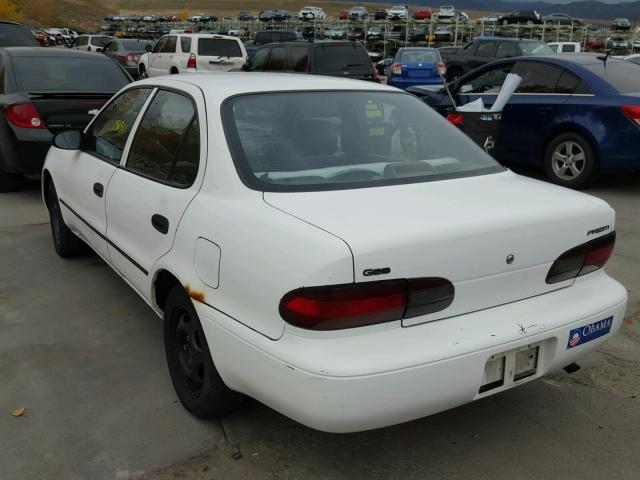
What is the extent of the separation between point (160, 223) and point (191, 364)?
2.22ft

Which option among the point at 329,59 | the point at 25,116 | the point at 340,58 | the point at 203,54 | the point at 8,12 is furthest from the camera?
the point at 8,12

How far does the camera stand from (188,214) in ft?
9.21

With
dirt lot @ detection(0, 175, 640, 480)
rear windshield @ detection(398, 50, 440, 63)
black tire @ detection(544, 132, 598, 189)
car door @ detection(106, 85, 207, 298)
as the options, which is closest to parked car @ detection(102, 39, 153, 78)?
rear windshield @ detection(398, 50, 440, 63)

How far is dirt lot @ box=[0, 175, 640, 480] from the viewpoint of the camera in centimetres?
263

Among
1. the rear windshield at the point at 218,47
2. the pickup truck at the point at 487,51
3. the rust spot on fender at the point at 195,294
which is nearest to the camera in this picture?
the rust spot on fender at the point at 195,294

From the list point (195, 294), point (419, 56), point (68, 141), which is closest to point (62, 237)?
point (68, 141)

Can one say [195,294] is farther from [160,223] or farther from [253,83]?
[253,83]

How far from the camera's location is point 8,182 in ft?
24.5

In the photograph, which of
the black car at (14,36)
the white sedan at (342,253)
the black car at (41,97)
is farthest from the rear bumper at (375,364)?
the black car at (14,36)

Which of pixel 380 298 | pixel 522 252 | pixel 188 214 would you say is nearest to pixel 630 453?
pixel 522 252

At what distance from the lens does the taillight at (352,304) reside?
2148 millimetres

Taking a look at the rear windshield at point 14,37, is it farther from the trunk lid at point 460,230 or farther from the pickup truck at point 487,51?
the trunk lid at point 460,230

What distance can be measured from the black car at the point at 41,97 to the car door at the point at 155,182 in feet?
12.0

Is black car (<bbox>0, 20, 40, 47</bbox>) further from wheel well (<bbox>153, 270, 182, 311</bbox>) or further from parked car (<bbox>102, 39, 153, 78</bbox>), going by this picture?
wheel well (<bbox>153, 270, 182, 311</bbox>)
